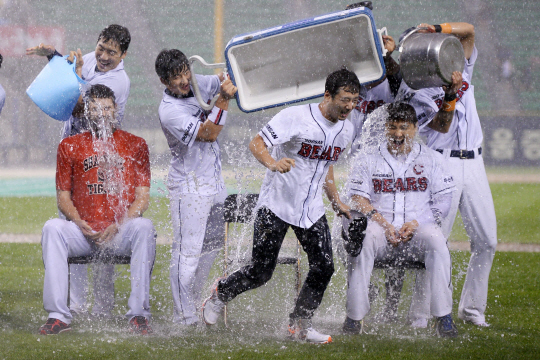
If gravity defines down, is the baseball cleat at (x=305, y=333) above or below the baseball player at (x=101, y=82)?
below

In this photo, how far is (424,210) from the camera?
422 centimetres

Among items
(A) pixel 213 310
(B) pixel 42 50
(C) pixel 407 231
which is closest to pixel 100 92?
(B) pixel 42 50

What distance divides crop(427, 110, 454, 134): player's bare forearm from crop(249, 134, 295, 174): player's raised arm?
1.16 metres

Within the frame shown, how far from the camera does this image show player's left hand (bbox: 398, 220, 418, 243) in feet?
13.3

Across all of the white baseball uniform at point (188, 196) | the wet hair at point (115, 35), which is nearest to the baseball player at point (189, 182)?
the white baseball uniform at point (188, 196)

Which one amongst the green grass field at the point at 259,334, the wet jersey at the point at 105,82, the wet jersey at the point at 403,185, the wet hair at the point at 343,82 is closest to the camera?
the green grass field at the point at 259,334

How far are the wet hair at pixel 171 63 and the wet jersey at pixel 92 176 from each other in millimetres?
516

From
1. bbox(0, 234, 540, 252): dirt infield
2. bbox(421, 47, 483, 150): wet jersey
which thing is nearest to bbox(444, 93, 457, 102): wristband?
bbox(421, 47, 483, 150): wet jersey

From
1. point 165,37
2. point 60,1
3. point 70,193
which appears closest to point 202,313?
point 70,193

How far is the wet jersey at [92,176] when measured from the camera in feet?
13.7

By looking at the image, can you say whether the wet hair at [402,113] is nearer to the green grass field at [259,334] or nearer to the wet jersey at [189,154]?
the wet jersey at [189,154]

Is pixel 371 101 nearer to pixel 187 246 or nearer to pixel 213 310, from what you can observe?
pixel 187 246

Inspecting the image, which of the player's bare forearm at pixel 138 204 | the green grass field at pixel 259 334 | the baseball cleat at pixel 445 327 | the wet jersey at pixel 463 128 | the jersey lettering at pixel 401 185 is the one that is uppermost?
the wet jersey at pixel 463 128

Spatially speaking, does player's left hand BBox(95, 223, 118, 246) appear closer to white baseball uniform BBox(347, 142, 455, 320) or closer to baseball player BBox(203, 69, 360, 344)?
baseball player BBox(203, 69, 360, 344)
